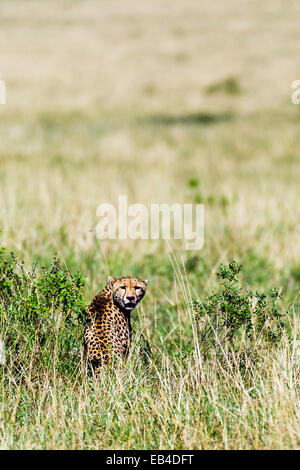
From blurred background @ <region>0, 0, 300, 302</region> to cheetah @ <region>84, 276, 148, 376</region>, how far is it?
22cm

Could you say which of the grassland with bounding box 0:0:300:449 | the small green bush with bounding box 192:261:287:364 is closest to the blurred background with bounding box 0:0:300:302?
the grassland with bounding box 0:0:300:449

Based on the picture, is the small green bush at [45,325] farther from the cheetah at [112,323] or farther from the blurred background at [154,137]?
the blurred background at [154,137]

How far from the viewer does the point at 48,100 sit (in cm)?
2491

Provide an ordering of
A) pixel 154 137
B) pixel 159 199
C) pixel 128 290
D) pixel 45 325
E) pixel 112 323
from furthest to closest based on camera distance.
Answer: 1. pixel 154 137
2. pixel 159 199
3. pixel 45 325
4. pixel 112 323
5. pixel 128 290

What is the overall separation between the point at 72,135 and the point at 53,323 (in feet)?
45.5

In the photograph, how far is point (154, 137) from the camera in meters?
17.0

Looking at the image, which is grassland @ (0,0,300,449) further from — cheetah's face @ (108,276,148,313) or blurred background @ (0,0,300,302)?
cheetah's face @ (108,276,148,313)

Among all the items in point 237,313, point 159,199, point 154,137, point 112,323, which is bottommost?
point 112,323

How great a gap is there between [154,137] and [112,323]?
1358 cm

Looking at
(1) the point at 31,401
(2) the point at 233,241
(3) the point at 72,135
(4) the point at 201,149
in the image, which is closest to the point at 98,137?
(3) the point at 72,135

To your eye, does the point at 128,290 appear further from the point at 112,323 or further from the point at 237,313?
the point at 237,313

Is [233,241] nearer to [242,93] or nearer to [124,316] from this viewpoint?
[124,316]

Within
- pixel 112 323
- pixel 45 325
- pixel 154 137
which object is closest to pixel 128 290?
pixel 112 323

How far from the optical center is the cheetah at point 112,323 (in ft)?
11.8
